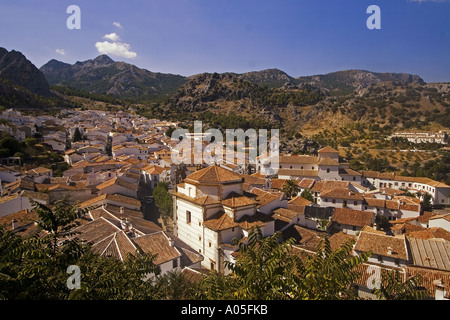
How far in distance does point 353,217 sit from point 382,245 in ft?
31.4

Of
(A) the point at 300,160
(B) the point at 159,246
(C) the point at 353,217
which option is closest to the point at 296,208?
(C) the point at 353,217

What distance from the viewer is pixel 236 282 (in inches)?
188

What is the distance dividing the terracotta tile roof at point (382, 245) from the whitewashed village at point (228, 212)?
0.05 metres

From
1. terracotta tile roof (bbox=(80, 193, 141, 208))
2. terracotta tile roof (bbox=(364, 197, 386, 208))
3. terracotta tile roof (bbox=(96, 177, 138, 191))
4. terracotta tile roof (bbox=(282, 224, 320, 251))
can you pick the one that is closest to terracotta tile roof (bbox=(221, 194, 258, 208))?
terracotta tile roof (bbox=(282, 224, 320, 251))

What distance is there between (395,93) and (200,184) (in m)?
102

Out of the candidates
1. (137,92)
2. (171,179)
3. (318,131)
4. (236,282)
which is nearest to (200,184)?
(236,282)

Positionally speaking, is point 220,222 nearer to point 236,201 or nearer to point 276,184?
point 236,201

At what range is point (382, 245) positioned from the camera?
14.7m

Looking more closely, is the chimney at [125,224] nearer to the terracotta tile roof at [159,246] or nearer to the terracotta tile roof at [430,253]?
the terracotta tile roof at [159,246]

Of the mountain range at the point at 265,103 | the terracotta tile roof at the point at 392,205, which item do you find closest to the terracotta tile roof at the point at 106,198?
the terracotta tile roof at the point at 392,205

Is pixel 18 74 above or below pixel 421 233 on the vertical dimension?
above

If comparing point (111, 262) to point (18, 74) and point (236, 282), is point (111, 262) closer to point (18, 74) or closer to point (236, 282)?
point (236, 282)
